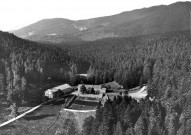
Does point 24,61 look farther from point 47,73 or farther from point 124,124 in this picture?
point 124,124

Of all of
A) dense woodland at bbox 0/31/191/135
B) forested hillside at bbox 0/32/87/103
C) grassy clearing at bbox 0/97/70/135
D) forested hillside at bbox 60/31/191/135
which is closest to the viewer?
Answer: forested hillside at bbox 60/31/191/135

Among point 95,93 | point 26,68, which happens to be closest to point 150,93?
point 95,93

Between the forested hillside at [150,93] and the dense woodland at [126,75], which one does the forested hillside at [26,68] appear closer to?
the dense woodland at [126,75]

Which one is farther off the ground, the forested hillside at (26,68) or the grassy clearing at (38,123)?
the forested hillside at (26,68)

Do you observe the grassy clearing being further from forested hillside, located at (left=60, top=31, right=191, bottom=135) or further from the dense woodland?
forested hillside, located at (left=60, top=31, right=191, bottom=135)

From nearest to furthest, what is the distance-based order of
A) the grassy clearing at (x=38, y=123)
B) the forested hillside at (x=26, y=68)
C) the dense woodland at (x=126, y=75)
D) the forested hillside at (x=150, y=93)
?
1. the forested hillside at (x=150, y=93)
2. the dense woodland at (x=126, y=75)
3. the grassy clearing at (x=38, y=123)
4. the forested hillside at (x=26, y=68)

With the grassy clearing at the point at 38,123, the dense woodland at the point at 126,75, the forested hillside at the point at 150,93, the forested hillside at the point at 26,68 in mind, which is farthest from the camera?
the forested hillside at the point at 26,68

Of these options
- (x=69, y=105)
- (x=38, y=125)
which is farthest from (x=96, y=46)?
(x=38, y=125)

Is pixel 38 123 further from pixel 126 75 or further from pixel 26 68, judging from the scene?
pixel 126 75

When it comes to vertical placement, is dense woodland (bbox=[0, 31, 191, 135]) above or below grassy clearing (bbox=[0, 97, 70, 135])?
above
